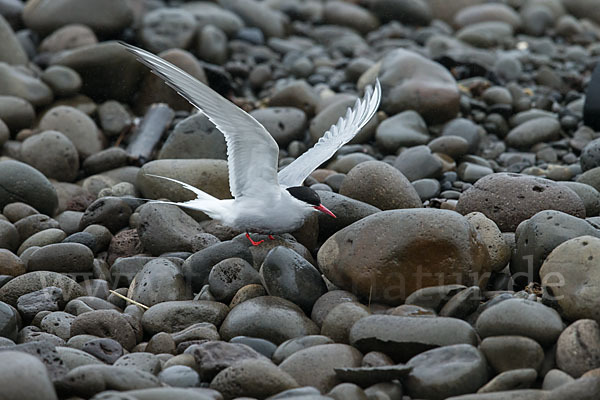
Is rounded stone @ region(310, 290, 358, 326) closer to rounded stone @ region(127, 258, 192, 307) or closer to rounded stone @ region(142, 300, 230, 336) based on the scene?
rounded stone @ region(142, 300, 230, 336)

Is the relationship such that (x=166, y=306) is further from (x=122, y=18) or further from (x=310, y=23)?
(x=310, y=23)

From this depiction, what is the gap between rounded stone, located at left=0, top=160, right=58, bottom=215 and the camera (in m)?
6.35

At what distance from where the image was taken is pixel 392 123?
7895 mm

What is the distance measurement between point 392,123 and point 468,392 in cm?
443

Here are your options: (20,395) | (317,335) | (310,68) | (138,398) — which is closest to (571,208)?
(317,335)

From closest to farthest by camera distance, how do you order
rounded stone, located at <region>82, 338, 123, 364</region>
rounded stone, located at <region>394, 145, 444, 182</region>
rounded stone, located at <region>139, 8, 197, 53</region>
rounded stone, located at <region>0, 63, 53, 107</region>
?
1. rounded stone, located at <region>82, 338, 123, 364</region>
2. rounded stone, located at <region>394, 145, 444, 182</region>
3. rounded stone, located at <region>0, 63, 53, 107</region>
4. rounded stone, located at <region>139, 8, 197, 53</region>

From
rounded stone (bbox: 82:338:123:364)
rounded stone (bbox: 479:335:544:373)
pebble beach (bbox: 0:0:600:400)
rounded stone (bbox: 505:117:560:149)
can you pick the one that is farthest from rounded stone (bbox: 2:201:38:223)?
rounded stone (bbox: 505:117:560:149)

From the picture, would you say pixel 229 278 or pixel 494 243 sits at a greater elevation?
pixel 494 243

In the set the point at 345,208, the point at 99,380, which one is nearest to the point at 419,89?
the point at 345,208

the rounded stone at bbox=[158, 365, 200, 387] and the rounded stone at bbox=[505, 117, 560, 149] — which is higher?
the rounded stone at bbox=[505, 117, 560, 149]

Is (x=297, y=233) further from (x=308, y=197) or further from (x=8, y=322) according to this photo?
(x=8, y=322)

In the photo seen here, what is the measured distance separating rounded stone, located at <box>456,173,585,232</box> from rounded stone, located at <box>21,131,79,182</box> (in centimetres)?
397

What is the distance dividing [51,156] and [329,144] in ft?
9.69

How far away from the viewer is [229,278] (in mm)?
5023
